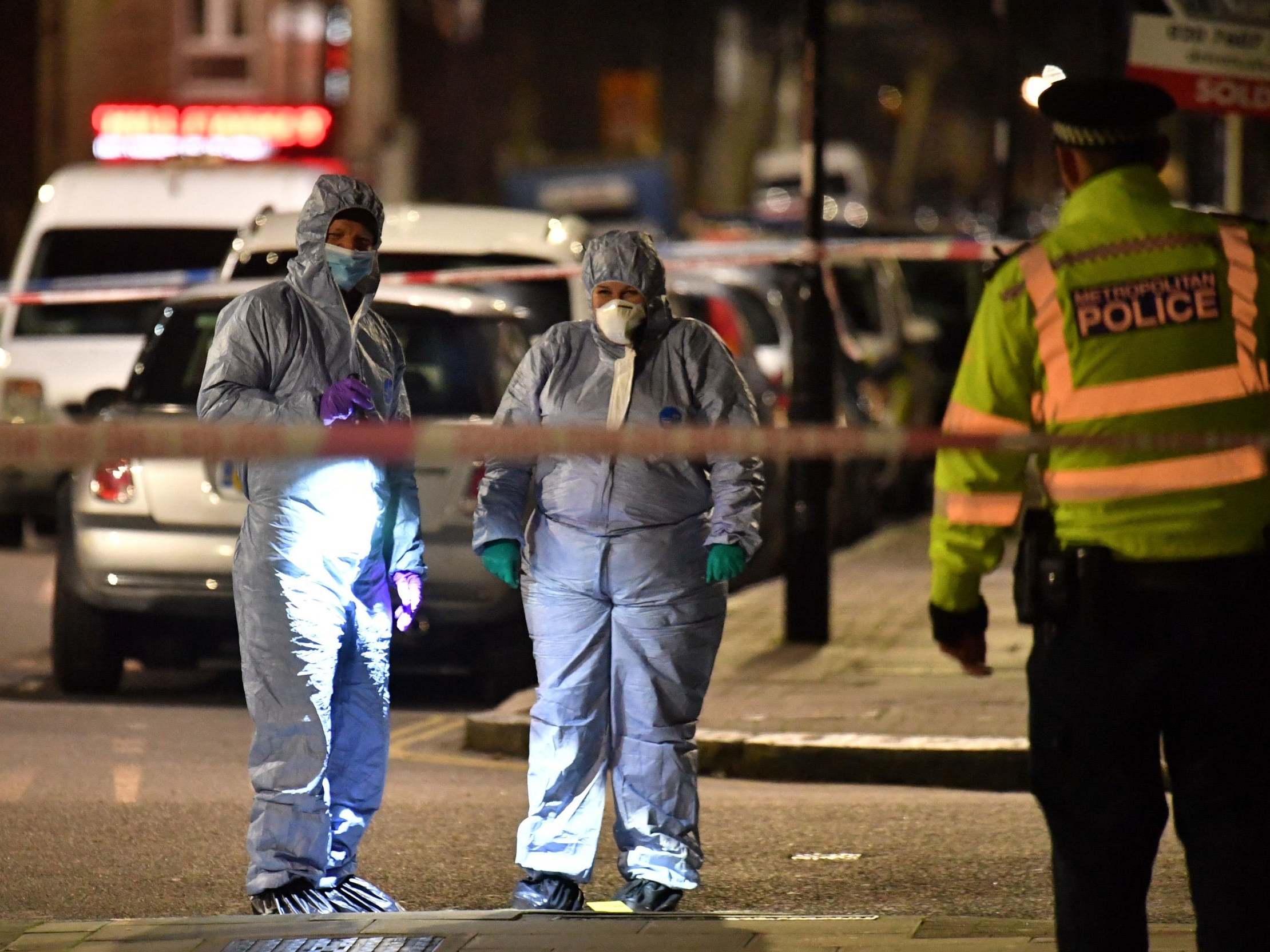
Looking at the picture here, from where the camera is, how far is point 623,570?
237 inches

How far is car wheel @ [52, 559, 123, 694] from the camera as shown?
9.47m

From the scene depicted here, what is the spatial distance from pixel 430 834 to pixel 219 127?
27319mm

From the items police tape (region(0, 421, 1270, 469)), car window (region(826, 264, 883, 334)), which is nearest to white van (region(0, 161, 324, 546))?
car window (region(826, 264, 883, 334))

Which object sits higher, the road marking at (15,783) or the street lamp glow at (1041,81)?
the street lamp glow at (1041,81)

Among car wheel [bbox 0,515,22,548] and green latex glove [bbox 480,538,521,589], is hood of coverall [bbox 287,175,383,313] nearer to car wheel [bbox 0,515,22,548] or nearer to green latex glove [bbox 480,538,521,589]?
green latex glove [bbox 480,538,521,589]

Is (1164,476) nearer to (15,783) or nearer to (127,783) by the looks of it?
(127,783)

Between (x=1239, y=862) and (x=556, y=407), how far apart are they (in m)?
2.55

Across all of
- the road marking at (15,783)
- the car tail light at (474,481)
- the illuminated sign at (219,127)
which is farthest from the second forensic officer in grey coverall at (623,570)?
the illuminated sign at (219,127)

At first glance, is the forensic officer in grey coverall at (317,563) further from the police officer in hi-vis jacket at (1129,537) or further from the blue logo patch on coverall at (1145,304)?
the blue logo patch on coverall at (1145,304)

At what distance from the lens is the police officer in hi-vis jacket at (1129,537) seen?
4.08 meters

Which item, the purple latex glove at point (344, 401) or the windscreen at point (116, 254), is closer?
the purple latex glove at point (344, 401)

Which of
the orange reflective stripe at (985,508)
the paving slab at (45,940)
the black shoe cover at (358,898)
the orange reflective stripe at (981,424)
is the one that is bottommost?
the black shoe cover at (358,898)

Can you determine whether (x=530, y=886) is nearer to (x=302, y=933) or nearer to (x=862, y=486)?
(x=302, y=933)

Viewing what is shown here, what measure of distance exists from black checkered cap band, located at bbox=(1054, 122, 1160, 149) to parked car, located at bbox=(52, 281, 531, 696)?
491cm
